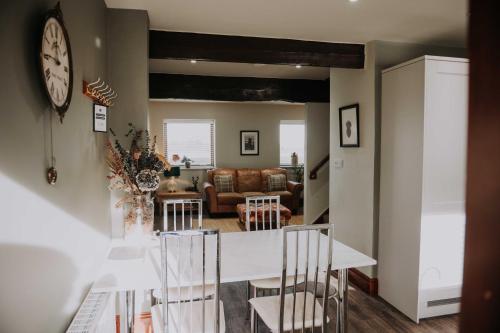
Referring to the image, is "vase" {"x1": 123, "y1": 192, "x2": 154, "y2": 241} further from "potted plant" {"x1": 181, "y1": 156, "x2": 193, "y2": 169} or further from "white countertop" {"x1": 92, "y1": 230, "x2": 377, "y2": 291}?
"potted plant" {"x1": 181, "y1": 156, "x2": 193, "y2": 169}

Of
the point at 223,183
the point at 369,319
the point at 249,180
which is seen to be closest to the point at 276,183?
the point at 249,180

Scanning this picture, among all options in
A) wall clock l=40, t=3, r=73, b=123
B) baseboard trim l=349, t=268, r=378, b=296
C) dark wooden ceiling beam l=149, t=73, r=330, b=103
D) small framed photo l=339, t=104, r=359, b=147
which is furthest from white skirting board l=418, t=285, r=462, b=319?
dark wooden ceiling beam l=149, t=73, r=330, b=103

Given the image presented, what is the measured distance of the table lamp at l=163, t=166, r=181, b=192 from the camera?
7055 mm

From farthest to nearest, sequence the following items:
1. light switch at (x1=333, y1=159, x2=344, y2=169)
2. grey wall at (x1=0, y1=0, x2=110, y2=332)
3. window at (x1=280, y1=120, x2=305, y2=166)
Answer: window at (x1=280, y1=120, x2=305, y2=166)
light switch at (x1=333, y1=159, x2=344, y2=169)
grey wall at (x1=0, y1=0, x2=110, y2=332)

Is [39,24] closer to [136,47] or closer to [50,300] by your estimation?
[50,300]

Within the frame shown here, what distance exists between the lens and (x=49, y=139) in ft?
4.45

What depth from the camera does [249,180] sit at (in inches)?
295

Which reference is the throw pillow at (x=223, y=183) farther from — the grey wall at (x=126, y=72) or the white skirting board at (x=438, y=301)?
the white skirting board at (x=438, y=301)

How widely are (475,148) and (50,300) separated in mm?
1534

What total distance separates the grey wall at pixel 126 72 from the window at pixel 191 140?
4.99 m

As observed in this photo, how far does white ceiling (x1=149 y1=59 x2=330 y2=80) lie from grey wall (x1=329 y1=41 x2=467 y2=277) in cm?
102

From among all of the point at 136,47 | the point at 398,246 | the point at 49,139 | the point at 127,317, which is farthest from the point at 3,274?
the point at 398,246

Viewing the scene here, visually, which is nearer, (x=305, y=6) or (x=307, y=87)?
(x=305, y=6)

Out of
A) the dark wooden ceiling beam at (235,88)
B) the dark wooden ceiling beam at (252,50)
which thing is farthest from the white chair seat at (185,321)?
the dark wooden ceiling beam at (235,88)
